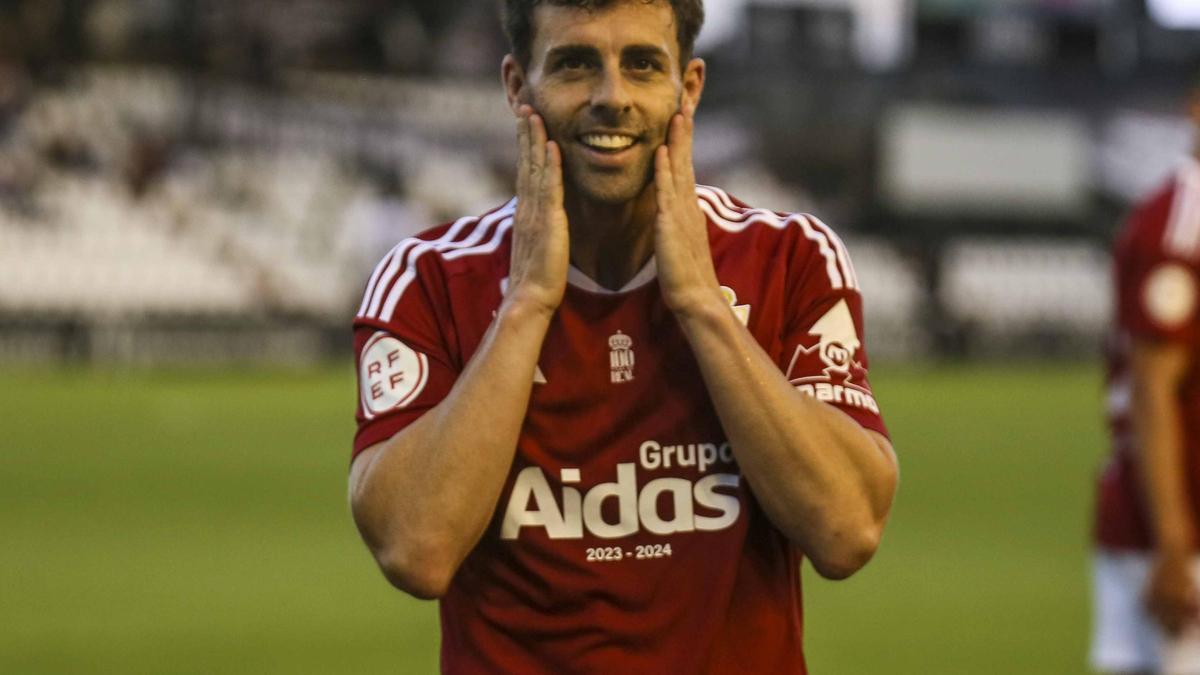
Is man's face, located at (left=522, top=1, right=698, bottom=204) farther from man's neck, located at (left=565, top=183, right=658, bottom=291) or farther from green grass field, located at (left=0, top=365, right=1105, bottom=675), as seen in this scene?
green grass field, located at (left=0, top=365, right=1105, bottom=675)

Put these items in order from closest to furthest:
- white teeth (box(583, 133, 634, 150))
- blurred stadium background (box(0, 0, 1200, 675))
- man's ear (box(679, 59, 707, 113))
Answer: white teeth (box(583, 133, 634, 150)) < man's ear (box(679, 59, 707, 113)) < blurred stadium background (box(0, 0, 1200, 675))

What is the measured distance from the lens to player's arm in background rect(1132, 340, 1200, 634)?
3986mm

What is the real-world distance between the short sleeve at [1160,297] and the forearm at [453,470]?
1.93 metres

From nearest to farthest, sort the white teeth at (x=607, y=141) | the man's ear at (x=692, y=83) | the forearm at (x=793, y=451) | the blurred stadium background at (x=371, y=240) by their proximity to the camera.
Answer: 1. the forearm at (x=793, y=451)
2. the white teeth at (x=607, y=141)
3. the man's ear at (x=692, y=83)
4. the blurred stadium background at (x=371, y=240)

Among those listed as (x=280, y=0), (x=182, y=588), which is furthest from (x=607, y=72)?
(x=280, y=0)

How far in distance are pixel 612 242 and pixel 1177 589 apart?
1991mm

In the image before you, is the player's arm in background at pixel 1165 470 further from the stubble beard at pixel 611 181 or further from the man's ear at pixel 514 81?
the man's ear at pixel 514 81

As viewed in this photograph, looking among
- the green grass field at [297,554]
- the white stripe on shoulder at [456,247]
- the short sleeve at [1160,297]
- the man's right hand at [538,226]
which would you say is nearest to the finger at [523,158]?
the man's right hand at [538,226]

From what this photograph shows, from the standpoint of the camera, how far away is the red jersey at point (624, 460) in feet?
8.86

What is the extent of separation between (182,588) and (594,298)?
20.2ft

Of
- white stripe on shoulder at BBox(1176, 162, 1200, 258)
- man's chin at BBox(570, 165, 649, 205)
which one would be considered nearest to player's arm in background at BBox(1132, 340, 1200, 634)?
white stripe on shoulder at BBox(1176, 162, 1200, 258)

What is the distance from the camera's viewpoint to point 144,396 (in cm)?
1723

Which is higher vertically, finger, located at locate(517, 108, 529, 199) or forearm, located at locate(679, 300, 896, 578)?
finger, located at locate(517, 108, 529, 199)

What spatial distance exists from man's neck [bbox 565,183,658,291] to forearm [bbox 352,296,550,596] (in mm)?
207
